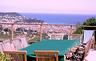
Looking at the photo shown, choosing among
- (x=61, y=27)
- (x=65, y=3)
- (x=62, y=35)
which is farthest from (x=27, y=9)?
(x=62, y=35)

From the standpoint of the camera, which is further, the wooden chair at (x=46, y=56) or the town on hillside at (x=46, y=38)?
the town on hillside at (x=46, y=38)

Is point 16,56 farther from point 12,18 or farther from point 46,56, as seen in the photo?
point 12,18

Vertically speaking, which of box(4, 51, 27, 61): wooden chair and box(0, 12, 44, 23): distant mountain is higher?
box(0, 12, 44, 23): distant mountain

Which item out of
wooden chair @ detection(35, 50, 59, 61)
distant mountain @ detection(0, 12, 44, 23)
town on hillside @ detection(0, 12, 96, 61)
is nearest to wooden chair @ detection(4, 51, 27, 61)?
town on hillside @ detection(0, 12, 96, 61)

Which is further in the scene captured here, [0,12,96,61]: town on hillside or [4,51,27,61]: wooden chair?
[0,12,96,61]: town on hillside

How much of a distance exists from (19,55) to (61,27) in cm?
502

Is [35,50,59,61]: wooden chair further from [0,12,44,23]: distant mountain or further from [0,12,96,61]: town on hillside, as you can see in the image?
[0,12,44,23]: distant mountain

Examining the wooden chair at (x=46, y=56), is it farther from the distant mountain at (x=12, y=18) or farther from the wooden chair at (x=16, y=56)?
the distant mountain at (x=12, y=18)

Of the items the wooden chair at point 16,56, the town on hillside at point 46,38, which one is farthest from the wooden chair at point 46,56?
the wooden chair at point 16,56

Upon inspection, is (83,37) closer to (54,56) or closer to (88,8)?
(54,56)

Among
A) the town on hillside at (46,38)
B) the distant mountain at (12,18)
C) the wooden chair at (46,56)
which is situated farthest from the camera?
the distant mountain at (12,18)

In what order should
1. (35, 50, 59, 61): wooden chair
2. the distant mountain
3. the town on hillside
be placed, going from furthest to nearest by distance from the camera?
the distant mountain → the town on hillside → (35, 50, 59, 61): wooden chair

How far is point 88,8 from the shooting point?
12781 millimetres

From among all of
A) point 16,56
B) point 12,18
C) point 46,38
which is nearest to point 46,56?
point 16,56
